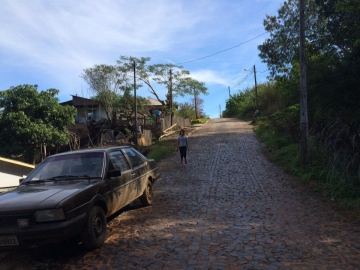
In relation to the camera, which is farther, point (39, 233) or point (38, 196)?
point (38, 196)

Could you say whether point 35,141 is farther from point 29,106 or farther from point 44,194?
point 44,194

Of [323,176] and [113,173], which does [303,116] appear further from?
[113,173]

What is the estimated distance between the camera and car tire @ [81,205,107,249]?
5.01 m

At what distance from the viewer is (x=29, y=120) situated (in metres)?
18.2

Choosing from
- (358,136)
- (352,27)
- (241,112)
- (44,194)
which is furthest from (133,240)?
(241,112)

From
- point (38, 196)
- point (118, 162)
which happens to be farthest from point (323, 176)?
point (38, 196)

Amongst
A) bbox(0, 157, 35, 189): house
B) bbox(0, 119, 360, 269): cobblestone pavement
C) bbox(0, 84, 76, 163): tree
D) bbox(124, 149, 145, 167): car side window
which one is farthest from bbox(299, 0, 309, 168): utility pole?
bbox(0, 84, 76, 163): tree

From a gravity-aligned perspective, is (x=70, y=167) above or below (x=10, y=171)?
above

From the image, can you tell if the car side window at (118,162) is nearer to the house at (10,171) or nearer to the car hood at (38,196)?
the car hood at (38,196)

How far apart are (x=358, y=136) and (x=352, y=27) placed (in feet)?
29.3

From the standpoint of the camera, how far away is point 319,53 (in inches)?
730

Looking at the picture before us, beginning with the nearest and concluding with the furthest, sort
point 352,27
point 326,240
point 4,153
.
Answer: point 326,240, point 352,27, point 4,153

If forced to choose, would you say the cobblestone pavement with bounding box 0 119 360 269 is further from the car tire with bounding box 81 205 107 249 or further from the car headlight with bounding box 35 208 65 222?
the car headlight with bounding box 35 208 65 222

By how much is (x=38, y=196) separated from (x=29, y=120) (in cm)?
1460
